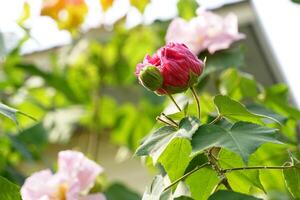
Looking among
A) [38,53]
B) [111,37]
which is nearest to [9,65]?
[111,37]

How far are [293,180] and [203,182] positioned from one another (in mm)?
110

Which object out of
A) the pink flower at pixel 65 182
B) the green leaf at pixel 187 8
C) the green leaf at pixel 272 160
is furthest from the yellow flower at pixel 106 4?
the pink flower at pixel 65 182

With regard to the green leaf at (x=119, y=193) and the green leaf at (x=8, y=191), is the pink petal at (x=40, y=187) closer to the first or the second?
the green leaf at (x=8, y=191)

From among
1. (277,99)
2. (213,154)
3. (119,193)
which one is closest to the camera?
(213,154)

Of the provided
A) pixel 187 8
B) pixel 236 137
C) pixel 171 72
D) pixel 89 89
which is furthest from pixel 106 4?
pixel 236 137

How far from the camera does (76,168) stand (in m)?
0.96

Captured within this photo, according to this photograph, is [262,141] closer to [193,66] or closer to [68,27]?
[193,66]

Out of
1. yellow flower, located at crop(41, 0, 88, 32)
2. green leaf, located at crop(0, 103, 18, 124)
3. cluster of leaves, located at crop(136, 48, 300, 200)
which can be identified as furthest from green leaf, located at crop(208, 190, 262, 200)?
yellow flower, located at crop(41, 0, 88, 32)

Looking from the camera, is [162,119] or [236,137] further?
[162,119]

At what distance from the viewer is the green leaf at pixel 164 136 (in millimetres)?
701

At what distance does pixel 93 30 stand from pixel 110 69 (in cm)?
15

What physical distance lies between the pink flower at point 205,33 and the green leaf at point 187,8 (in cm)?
1

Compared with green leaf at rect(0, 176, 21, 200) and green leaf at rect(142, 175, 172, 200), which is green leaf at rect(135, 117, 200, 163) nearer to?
green leaf at rect(142, 175, 172, 200)

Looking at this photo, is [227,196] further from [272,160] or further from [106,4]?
[106,4]
